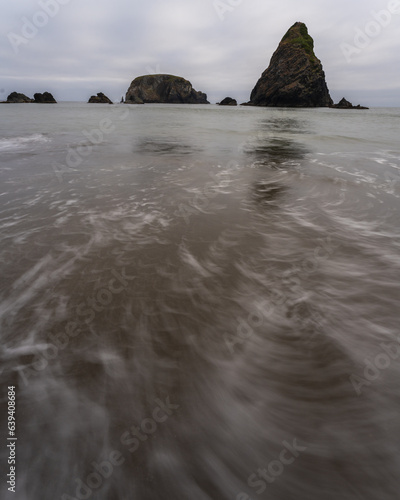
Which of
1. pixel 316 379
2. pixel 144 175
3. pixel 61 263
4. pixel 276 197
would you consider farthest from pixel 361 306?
pixel 144 175

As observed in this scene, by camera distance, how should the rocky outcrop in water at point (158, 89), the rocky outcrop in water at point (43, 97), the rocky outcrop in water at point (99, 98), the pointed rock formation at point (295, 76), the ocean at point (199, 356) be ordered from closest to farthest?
the ocean at point (199, 356), the pointed rock formation at point (295, 76), the rocky outcrop in water at point (43, 97), the rocky outcrop in water at point (99, 98), the rocky outcrop in water at point (158, 89)

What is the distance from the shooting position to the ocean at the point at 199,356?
1.61 meters

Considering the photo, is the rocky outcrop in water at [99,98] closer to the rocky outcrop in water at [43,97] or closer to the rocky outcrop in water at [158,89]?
the rocky outcrop in water at [158,89]

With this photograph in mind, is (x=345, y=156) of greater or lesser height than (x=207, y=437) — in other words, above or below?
above

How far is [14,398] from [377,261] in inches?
179

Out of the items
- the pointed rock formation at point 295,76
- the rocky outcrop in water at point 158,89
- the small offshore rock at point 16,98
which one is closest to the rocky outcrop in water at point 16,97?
the small offshore rock at point 16,98

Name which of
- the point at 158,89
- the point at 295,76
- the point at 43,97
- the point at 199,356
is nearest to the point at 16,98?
the point at 43,97

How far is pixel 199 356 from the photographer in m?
2.30

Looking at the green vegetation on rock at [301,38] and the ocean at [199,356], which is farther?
the green vegetation on rock at [301,38]

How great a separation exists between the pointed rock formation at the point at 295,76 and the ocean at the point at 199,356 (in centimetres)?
12850

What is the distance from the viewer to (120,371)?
7.10 feet

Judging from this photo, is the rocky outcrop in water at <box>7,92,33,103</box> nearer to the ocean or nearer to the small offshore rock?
the small offshore rock

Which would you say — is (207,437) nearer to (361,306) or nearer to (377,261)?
(361,306)

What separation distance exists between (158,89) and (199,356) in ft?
691
